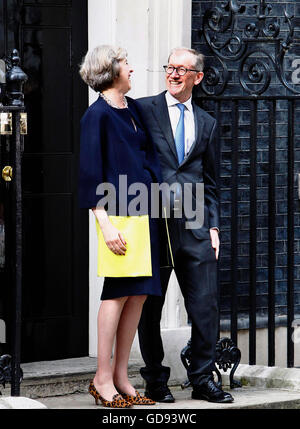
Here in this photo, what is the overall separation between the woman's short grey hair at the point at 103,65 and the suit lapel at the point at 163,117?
48 centimetres

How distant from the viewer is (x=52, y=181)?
25.9 ft

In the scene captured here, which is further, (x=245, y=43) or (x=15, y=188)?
(x=245, y=43)

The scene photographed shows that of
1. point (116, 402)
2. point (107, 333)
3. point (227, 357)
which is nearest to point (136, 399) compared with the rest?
point (116, 402)

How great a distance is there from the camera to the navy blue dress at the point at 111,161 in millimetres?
6582

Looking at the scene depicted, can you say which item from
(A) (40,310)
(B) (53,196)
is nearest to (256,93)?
(B) (53,196)

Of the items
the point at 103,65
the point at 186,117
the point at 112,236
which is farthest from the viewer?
the point at 186,117

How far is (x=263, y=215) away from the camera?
8680mm

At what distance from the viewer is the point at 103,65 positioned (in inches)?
262

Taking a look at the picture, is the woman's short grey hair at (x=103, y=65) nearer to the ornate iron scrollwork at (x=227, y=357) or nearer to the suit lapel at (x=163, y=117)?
the suit lapel at (x=163, y=117)

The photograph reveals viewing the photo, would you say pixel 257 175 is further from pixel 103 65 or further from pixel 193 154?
pixel 103 65

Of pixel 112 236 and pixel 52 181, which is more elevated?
pixel 52 181

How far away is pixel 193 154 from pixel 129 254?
0.78 m

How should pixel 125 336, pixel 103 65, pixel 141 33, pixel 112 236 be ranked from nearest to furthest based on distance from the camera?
pixel 112 236
pixel 103 65
pixel 125 336
pixel 141 33

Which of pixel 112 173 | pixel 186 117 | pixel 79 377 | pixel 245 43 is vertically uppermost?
pixel 245 43
